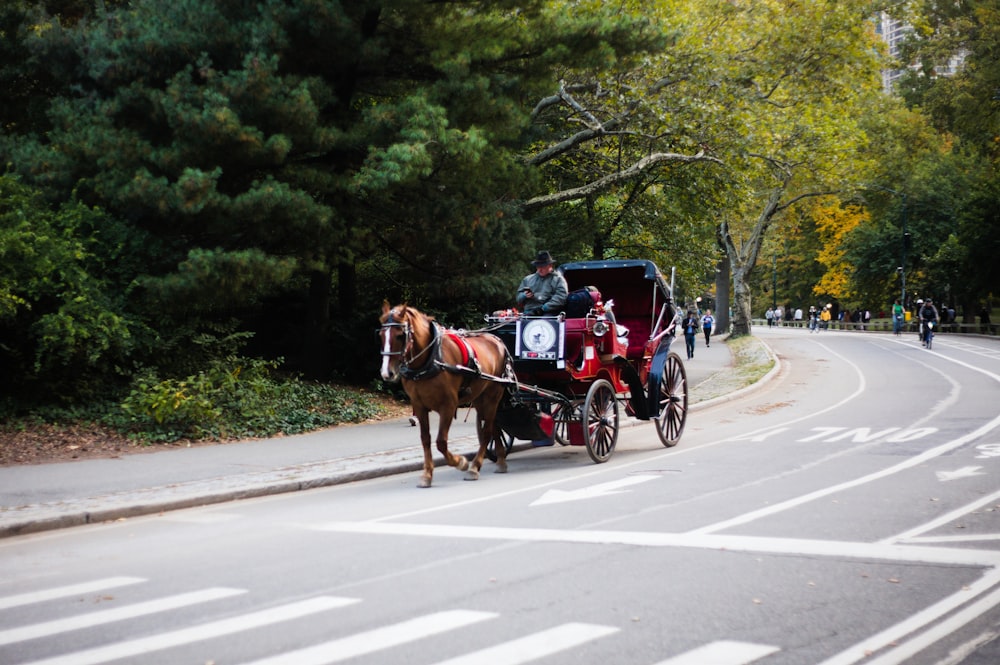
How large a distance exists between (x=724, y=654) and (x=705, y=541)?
109 inches

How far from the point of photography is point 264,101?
15609 millimetres

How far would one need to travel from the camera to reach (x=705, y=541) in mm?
7750

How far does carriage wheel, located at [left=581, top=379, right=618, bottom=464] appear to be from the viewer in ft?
41.8

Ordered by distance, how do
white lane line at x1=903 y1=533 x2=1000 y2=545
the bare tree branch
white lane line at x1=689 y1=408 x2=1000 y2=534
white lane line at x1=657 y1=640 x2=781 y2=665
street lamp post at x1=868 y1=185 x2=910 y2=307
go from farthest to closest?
1. street lamp post at x1=868 y1=185 x2=910 y2=307
2. the bare tree branch
3. white lane line at x1=689 y1=408 x2=1000 y2=534
4. white lane line at x1=903 y1=533 x2=1000 y2=545
5. white lane line at x1=657 y1=640 x2=781 y2=665

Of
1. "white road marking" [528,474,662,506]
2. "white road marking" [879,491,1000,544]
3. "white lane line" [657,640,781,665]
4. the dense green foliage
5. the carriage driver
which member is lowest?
"white road marking" [879,491,1000,544]

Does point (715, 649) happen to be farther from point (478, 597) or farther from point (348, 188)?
point (348, 188)

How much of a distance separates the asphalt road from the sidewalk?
0.80 ft

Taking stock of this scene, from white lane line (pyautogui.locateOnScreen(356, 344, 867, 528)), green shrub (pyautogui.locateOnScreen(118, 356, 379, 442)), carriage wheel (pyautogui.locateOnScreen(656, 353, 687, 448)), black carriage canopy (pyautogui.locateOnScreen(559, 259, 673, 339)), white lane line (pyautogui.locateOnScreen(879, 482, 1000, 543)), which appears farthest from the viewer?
black carriage canopy (pyautogui.locateOnScreen(559, 259, 673, 339))

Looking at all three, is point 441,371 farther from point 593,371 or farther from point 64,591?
point 64,591

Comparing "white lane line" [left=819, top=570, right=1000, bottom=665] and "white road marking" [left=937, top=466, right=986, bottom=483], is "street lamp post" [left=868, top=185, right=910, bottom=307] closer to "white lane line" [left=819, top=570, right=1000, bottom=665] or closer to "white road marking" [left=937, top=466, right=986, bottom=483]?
"white road marking" [left=937, top=466, right=986, bottom=483]

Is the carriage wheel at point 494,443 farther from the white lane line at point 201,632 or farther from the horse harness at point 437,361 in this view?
the white lane line at point 201,632

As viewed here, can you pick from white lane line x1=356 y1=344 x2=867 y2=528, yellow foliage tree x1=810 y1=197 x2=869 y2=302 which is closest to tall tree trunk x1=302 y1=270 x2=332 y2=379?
white lane line x1=356 y1=344 x2=867 y2=528

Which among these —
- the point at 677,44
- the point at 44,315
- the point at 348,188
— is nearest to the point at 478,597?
the point at 44,315

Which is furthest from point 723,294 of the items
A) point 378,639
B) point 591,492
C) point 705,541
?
point 378,639
